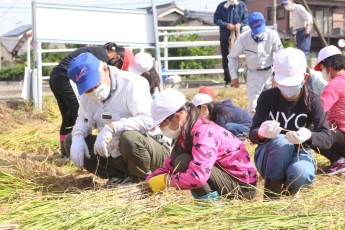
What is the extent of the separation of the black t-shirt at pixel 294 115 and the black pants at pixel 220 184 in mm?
384

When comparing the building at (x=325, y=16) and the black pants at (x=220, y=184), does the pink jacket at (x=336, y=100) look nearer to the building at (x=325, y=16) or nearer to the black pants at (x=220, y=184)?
the black pants at (x=220, y=184)

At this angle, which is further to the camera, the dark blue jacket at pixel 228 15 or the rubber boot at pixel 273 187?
the dark blue jacket at pixel 228 15

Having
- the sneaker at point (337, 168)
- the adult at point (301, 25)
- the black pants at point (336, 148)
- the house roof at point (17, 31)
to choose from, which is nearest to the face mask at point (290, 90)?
the black pants at point (336, 148)

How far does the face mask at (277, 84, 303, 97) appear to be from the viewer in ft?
11.4

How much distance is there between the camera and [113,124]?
12.3 ft

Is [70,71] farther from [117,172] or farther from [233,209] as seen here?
[233,209]

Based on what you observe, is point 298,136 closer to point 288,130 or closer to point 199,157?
point 288,130

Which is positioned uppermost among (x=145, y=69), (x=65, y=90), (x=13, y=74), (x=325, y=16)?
(x=325, y=16)

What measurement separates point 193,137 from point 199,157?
0.13 meters

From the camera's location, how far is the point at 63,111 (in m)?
5.54

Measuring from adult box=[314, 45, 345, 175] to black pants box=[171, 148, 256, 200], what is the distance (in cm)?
119

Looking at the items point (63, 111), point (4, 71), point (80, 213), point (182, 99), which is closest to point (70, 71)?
point (182, 99)

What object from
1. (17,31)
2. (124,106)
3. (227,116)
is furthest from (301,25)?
(17,31)

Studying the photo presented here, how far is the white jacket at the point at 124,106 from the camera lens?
3.81 metres
